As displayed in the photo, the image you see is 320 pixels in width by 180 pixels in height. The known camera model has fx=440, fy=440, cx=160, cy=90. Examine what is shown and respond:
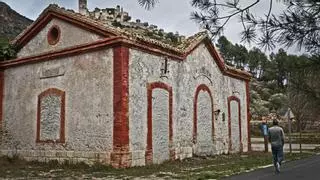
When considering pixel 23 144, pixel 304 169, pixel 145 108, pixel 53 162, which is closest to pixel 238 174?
pixel 304 169

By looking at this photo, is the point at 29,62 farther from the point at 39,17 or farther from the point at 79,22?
the point at 79,22

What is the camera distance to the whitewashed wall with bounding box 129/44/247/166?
16484mm

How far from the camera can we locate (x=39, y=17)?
19547 mm

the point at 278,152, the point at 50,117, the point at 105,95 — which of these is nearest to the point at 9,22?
the point at 50,117

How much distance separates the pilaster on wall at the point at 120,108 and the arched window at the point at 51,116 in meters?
2.85

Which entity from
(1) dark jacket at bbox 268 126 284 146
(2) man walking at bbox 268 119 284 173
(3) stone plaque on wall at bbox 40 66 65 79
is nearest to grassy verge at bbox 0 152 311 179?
(2) man walking at bbox 268 119 284 173

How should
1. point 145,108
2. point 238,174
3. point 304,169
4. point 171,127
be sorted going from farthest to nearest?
point 171,127 < point 145,108 < point 304,169 < point 238,174

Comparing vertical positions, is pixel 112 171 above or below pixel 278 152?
below

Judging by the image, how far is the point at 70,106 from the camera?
17.4m

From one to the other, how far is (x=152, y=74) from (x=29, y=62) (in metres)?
5.74

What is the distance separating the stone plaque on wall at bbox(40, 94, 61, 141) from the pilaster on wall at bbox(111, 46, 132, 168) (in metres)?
3.17

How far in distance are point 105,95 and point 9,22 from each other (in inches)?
923

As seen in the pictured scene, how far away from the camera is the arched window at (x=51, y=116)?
1767cm

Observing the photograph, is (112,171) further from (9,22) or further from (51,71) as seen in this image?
(9,22)
